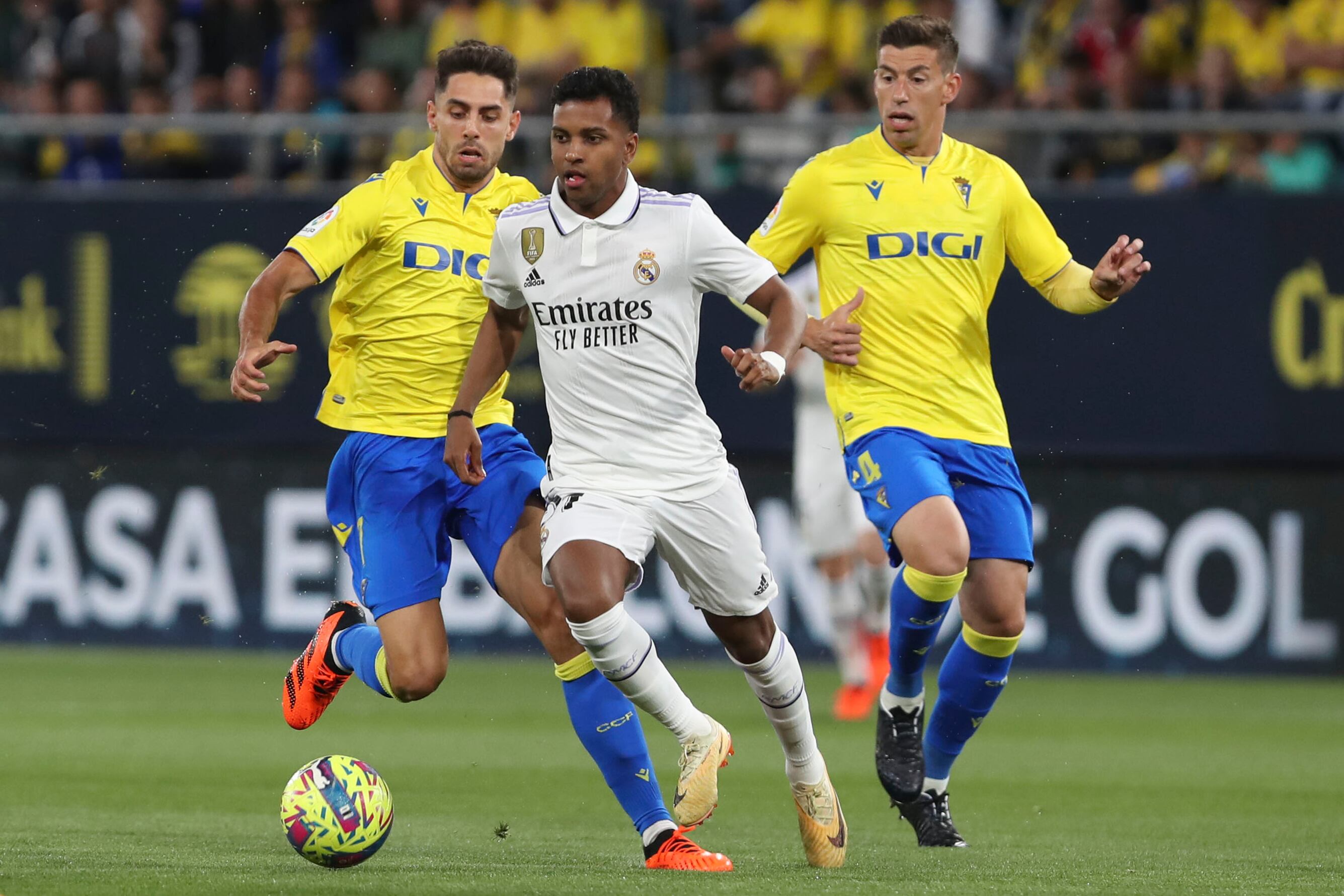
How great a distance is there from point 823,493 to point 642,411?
5.76 metres

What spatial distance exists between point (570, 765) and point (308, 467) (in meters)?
5.40

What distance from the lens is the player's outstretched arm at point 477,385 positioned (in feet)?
21.0

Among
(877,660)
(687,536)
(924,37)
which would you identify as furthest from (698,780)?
(877,660)

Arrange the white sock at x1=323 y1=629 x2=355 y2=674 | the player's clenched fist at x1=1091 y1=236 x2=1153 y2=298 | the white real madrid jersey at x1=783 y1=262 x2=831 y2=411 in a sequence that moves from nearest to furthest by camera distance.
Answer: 1. the player's clenched fist at x1=1091 y1=236 x2=1153 y2=298
2. the white sock at x1=323 y1=629 x2=355 y2=674
3. the white real madrid jersey at x1=783 y1=262 x2=831 y2=411

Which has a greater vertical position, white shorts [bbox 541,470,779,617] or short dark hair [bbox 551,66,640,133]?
short dark hair [bbox 551,66,640,133]

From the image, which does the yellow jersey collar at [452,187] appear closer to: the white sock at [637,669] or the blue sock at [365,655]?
the blue sock at [365,655]

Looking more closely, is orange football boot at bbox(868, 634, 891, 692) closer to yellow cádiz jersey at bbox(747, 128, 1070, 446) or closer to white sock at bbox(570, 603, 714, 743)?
yellow cádiz jersey at bbox(747, 128, 1070, 446)

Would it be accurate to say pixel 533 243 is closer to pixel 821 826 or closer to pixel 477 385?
pixel 477 385

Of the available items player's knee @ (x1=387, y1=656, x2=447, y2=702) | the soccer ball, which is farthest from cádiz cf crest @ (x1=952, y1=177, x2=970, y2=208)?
the soccer ball

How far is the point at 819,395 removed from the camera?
11828 mm

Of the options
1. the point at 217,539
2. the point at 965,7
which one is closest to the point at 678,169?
the point at 965,7

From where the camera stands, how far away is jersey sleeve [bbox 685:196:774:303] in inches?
240

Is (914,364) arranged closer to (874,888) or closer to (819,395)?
(874,888)

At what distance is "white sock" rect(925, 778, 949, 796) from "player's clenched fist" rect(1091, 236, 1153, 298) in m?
1.72
